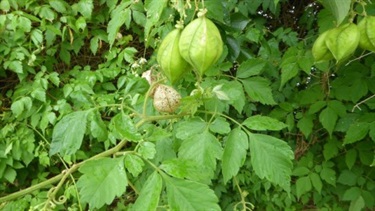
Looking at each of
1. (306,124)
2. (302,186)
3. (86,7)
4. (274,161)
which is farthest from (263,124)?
(86,7)

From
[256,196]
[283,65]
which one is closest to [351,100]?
[283,65]

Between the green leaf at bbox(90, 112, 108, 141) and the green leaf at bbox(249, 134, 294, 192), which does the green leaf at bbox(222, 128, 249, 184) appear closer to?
the green leaf at bbox(249, 134, 294, 192)

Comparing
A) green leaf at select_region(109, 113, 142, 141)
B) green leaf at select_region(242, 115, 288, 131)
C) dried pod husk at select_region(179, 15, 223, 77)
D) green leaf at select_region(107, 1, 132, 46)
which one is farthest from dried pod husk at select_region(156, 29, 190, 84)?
green leaf at select_region(107, 1, 132, 46)

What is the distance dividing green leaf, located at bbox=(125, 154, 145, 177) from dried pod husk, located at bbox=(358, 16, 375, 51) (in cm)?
49

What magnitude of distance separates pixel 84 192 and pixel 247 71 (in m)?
0.72

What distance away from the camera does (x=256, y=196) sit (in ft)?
7.70

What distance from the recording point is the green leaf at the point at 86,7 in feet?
6.93

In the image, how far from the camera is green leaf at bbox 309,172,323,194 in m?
A: 2.12

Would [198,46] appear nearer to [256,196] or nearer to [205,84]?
[205,84]

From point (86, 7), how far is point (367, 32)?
5.59ft

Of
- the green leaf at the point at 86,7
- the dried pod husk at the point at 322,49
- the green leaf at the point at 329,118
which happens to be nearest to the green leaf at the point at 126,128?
the dried pod husk at the point at 322,49

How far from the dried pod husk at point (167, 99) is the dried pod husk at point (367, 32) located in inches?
14.8

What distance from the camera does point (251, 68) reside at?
1.25 m

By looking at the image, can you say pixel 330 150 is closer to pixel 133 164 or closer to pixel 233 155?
pixel 233 155
